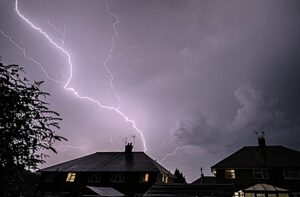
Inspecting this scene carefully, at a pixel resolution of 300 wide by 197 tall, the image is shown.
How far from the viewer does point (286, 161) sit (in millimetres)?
28047

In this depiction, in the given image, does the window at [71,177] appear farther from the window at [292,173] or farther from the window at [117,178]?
the window at [292,173]

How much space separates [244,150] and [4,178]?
1290 inches

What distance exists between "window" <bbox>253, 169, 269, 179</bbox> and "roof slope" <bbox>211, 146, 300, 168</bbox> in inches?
27.2

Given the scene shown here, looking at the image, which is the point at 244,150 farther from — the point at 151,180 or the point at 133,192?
the point at 133,192

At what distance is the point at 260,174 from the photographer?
27859 millimetres

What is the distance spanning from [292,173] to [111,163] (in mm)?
24367

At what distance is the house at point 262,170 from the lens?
26.8m

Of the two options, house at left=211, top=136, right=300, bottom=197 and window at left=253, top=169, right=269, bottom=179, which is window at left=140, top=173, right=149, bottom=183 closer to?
house at left=211, top=136, right=300, bottom=197

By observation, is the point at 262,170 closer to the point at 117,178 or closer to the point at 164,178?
the point at 164,178

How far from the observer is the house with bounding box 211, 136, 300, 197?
26.8 metres

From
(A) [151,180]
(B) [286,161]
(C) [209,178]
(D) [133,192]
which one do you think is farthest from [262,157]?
(C) [209,178]

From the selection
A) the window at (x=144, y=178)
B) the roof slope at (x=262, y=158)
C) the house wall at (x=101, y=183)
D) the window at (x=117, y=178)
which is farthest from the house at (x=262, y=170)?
the window at (x=117, y=178)

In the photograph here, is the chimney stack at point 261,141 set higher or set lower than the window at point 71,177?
higher

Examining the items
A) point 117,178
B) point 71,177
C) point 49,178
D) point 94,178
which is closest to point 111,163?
point 117,178
